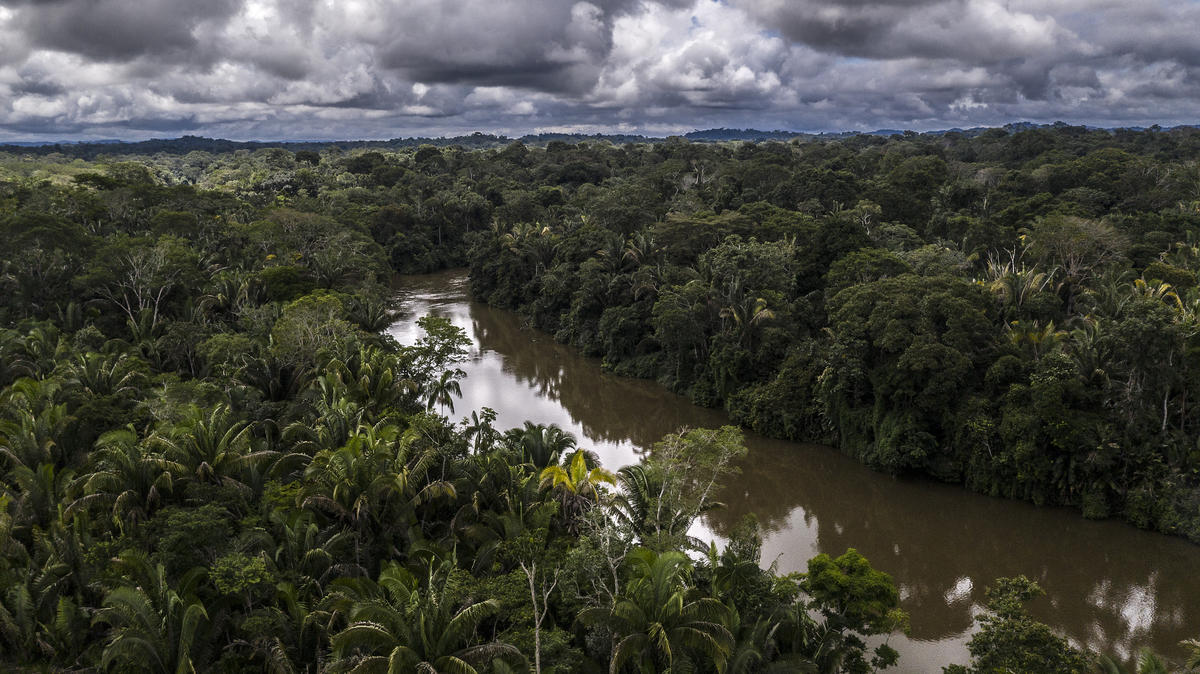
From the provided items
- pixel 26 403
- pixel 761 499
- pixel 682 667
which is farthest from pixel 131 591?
pixel 761 499

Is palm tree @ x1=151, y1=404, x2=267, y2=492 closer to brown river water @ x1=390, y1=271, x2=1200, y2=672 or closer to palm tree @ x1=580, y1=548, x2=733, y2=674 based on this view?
palm tree @ x1=580, y1=548, x2=733, y2=674

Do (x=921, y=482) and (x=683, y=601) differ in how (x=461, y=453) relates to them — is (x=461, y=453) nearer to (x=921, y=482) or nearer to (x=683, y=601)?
(x=683, y=601)

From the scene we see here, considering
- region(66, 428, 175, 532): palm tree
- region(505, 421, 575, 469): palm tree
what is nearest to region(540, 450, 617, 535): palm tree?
region(505, 421, 575, 469): palm tree

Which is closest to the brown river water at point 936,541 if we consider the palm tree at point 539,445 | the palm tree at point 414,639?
the palm tree at point 539,445

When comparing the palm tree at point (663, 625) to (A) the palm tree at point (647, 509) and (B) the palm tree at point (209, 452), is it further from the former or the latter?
(B) the palm tree at point (209, 452)

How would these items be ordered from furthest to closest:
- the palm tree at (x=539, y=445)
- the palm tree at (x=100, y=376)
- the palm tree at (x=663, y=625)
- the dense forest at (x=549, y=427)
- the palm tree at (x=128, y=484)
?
1. the palm tree at (x=100, y=376)
2. the palm tree at (x=539, y=445)
3. the palm tree at (x=128, y=484)
4. the dense forest at (x=549, y=427)
5. the palm tree at (x=663, y=625)

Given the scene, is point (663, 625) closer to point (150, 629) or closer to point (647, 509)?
point (647, 509)
